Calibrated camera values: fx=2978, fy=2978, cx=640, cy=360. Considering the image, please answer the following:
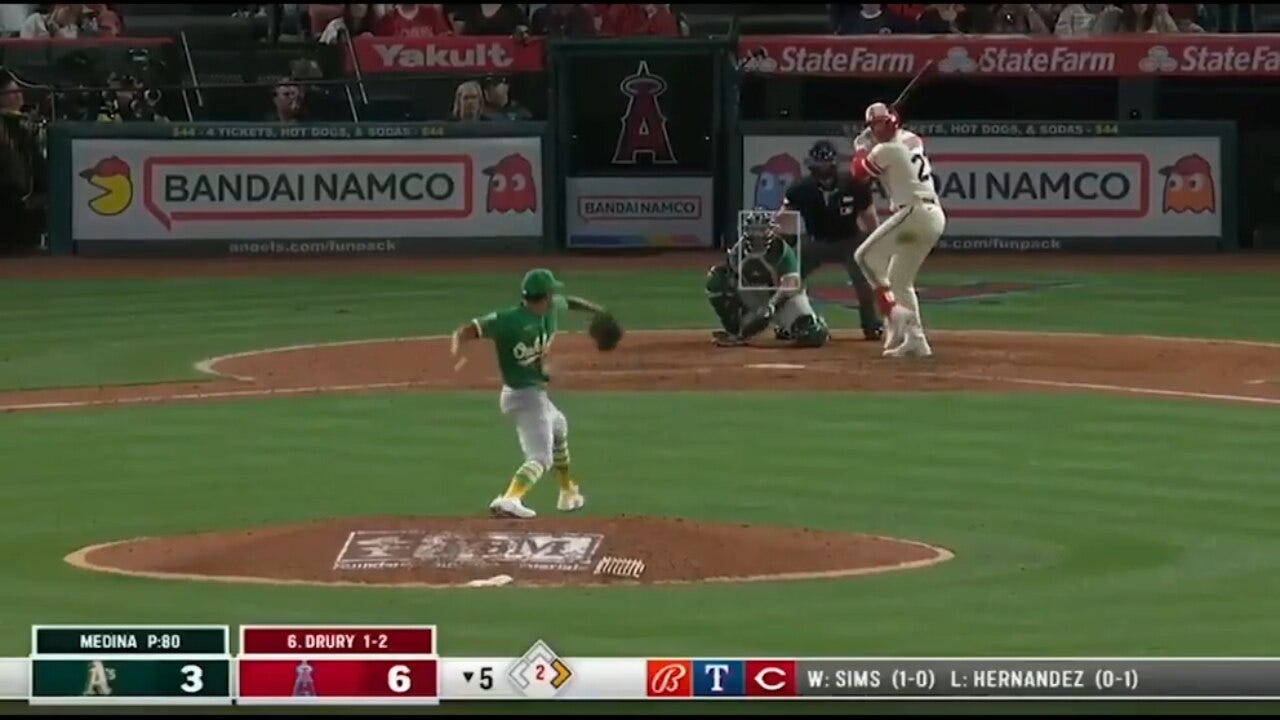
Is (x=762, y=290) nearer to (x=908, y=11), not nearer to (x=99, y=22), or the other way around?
(x=908, y=11)

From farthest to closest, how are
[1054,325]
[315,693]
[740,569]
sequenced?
[1054,325] < [740,569] < [315,693]

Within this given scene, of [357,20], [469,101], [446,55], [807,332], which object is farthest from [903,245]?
[357,20]

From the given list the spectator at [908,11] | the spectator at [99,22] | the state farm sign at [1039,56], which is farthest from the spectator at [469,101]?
the spectator at [908,11]

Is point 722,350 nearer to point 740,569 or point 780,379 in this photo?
point 780,379

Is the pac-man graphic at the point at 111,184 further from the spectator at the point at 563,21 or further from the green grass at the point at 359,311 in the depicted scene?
the spectator at the point at 563,21

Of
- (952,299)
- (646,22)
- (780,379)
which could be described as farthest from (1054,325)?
(646,22)

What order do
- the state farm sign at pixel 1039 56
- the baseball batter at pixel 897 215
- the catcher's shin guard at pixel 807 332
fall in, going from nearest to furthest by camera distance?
the baseball batter at pixel 897 215 < the catcher's shin guard at pixel 807 332 < the state farm sign at pixel 1039 56

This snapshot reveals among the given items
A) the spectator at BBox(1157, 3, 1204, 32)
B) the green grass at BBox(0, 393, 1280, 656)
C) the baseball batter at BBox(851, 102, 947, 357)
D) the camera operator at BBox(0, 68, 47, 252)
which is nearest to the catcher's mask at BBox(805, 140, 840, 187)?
the baseball batter at BBox(851, 102, 947, 357)
